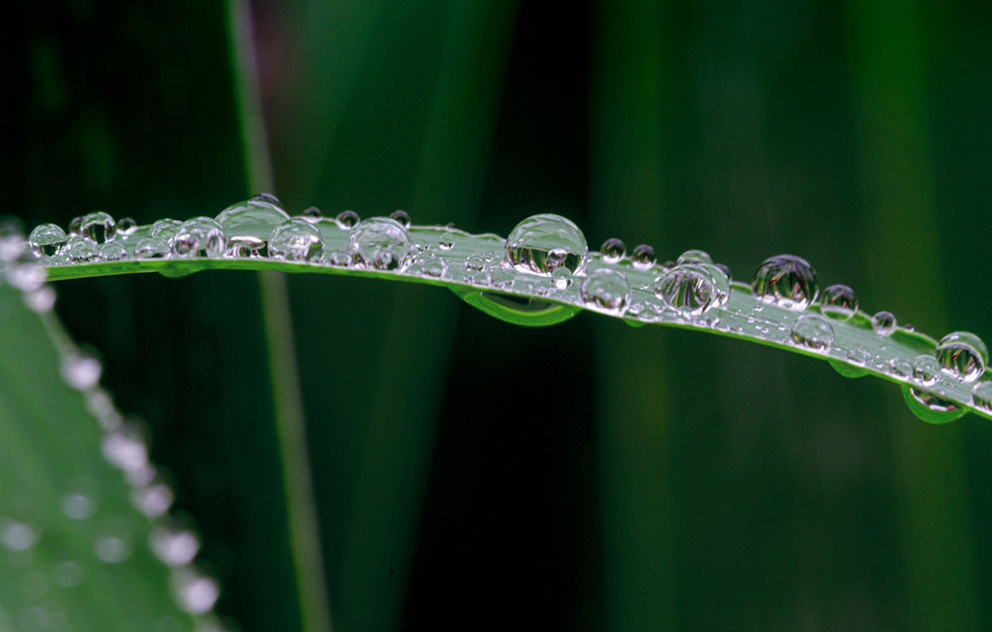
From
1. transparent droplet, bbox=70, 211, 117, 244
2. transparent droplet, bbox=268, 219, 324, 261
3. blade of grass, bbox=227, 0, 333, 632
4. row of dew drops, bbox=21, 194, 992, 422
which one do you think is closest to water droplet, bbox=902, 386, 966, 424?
row of dew drops, bbox=21, 194, 992, 422

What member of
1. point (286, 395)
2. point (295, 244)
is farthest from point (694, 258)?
point (286, 395)

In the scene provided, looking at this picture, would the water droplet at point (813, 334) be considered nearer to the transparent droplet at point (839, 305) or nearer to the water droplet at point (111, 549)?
the transparent droplet at point (839, 305)

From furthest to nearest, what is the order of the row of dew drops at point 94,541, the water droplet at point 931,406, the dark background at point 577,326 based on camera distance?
the dark background at point 577,326 < the water droplet at point 931,406 < the row of dew drops at point 94,541

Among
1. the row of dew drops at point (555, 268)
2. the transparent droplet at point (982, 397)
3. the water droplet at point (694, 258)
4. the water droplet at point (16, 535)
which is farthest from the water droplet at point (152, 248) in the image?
the transparent droplet at point (982, 397)

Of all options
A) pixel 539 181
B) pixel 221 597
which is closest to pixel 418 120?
pixel 539 181

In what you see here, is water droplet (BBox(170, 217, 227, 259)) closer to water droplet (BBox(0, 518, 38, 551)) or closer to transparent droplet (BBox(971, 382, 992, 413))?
water droplet (BBox(0, 518, 38, 551))

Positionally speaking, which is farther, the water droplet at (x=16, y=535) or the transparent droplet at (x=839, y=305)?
the transparent droplet at (x=839, y=305)

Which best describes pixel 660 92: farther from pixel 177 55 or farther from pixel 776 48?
pixel 177 55
